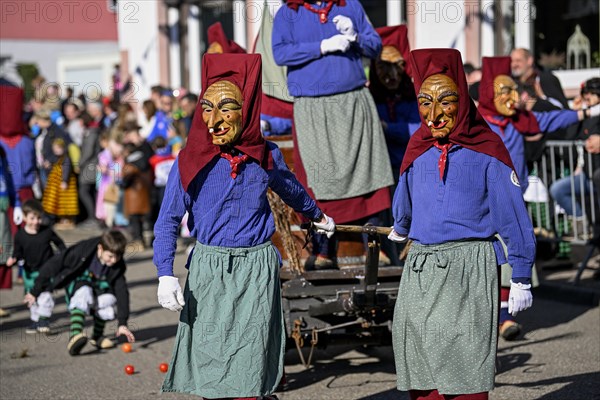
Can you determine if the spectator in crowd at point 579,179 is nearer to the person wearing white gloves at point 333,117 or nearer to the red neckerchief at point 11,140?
the person wearing white gloves at point 333,117

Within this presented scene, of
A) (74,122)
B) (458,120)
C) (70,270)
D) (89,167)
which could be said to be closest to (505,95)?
(70,270)

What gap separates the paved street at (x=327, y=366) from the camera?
7.31m

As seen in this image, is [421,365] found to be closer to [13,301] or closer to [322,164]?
[322,164]

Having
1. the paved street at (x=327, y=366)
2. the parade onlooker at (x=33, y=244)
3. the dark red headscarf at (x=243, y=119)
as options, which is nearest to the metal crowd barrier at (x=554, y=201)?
the paved street at (x=327, y=366)

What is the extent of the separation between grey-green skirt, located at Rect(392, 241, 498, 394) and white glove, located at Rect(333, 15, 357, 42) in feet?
8.50

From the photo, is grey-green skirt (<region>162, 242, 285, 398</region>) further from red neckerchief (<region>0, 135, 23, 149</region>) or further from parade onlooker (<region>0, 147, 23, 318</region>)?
red neckerchief (<region>0, 135, 23, 149</region>)

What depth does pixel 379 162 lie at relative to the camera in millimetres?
7859

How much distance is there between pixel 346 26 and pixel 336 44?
14 cm

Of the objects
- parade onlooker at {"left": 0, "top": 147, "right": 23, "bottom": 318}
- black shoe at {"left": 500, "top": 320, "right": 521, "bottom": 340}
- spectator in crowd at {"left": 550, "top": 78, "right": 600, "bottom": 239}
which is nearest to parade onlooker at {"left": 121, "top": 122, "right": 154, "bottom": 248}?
parade onlooker at {"left": 0, "top": 147, "right": 23, "bottom": 318}

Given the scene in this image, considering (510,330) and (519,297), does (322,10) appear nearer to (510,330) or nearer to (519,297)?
(510,330)

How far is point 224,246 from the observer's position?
18.4 feet

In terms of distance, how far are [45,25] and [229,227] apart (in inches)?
1360

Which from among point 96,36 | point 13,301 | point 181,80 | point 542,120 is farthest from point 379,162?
point 96,36

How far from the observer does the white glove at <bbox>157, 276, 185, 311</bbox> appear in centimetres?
542
